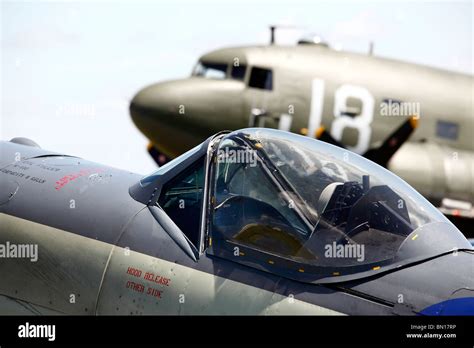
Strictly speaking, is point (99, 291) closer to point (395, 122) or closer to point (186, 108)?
point (186, 108)

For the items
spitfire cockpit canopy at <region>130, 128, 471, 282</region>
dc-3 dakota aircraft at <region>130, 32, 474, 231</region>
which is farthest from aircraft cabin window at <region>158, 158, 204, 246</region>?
dc-3 dakota aircraft at <region>130, 32, 474, 231</region>

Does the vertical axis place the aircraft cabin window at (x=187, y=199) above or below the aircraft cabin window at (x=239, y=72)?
below

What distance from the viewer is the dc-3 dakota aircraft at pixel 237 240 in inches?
191

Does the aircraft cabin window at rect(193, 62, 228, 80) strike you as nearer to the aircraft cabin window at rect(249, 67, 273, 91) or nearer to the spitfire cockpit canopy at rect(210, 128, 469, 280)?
the aircraft cabin window at rect(249, 67, 273, 91)

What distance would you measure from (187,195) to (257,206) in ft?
1.94

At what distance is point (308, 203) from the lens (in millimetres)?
5340

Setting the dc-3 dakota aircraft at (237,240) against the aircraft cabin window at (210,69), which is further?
the aircraft cabin window at (210,69)

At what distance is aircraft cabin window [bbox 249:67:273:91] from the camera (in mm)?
20406

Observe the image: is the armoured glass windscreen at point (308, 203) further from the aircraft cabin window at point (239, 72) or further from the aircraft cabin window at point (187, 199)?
the aircraft cabin window at point (239, 72)

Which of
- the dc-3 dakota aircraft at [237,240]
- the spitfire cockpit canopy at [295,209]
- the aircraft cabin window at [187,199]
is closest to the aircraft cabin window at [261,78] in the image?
the dc-3 dakota aircraft at [237,240]

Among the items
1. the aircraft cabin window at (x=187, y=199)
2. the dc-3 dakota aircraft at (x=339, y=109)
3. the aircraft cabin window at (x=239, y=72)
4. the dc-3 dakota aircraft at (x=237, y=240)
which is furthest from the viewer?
the aircraft cabin window at (x=239, y=72)

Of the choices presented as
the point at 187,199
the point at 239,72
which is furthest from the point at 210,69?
the point at 187,199
